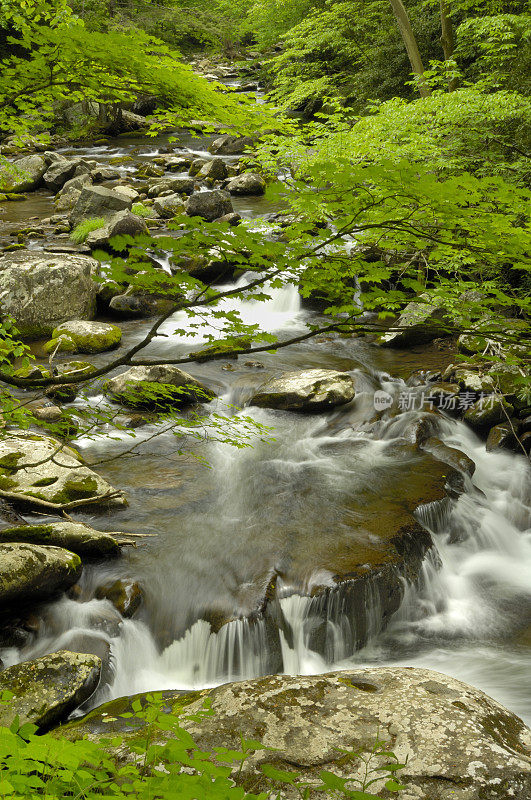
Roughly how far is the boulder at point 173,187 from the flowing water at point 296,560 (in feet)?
33.8

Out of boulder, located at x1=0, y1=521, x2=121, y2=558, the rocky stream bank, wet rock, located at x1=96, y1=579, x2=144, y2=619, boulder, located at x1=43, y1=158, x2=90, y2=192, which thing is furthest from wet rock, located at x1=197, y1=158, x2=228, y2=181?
wet rock, located at x1=96, y1=579, x2=144, y2=619

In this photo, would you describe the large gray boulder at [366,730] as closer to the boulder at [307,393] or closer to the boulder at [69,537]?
the boulder at [69,537]

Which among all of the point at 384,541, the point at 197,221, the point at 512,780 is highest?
the point at 197,221

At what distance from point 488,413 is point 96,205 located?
406 inches

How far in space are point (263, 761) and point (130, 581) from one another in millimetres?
2501

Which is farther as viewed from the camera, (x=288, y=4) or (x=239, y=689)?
(x=288, y=4)

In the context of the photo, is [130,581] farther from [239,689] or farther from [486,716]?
[486,716]

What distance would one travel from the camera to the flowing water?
4.34 metres

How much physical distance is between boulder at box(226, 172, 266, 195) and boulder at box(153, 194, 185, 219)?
6.76ft

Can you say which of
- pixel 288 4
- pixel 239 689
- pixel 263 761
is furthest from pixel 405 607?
pixel 288 4

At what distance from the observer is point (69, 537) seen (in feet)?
15.5

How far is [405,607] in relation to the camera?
4.94m

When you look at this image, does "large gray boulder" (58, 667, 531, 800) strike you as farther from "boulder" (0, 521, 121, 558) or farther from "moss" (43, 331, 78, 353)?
"moss" (43, 331, 78, 353)

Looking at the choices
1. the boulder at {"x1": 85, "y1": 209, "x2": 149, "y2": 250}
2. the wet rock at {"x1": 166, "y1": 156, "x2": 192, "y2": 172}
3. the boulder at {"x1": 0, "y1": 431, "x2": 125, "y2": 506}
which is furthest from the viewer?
the wet rock at {"x1": 166, "y1": 156, "x2": 192, "y2": 172}
